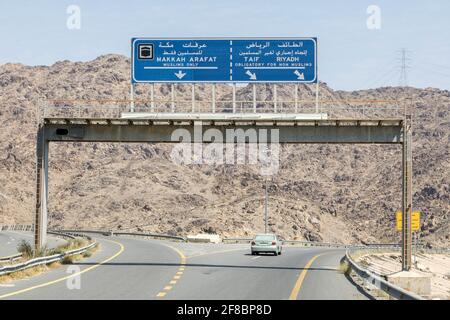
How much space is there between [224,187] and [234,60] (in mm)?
81828

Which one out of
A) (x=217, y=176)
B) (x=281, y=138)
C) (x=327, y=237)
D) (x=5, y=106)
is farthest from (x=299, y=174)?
(x=281, y=138)

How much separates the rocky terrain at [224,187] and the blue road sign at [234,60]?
59483mm

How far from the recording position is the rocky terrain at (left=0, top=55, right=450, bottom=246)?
103m

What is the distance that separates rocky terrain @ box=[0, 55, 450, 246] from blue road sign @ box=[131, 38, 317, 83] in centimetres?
5948

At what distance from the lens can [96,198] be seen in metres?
118

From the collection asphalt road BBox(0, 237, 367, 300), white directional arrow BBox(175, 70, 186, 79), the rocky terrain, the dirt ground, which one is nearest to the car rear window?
the dirt ground

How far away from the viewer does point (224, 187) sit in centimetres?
11738

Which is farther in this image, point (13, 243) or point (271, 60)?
point (13, 243)

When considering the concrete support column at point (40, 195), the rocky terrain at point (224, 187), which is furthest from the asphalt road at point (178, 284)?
the rocky terrain at point (224, 187)

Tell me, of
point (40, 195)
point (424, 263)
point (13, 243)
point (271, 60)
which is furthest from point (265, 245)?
point (424, 263)

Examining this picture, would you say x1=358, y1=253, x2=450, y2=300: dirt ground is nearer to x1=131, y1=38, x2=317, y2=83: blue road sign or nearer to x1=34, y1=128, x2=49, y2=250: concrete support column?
x1=131, y1=38, x2=317, y2=83: blue road sign

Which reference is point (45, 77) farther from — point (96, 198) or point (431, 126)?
point (431, 126)

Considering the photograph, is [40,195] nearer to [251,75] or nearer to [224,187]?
[251,75]
